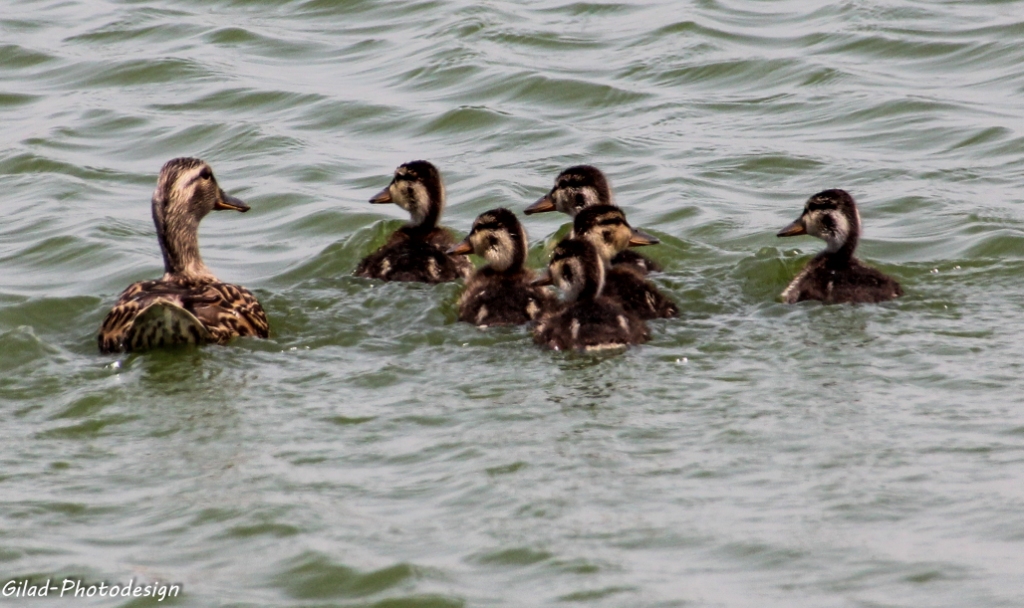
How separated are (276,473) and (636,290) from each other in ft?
7.65

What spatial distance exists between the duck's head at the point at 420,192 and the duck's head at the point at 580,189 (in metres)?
0.63

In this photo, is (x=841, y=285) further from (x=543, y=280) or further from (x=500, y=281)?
(x=500, y=281)

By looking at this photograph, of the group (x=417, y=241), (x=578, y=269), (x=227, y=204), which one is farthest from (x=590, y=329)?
(x=227, y=204)

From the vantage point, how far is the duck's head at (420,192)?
28.1ft

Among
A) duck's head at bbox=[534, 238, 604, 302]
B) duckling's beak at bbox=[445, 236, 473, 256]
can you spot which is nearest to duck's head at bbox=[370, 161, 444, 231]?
duckling's beak at bbox=[445, 236, 473, 256]

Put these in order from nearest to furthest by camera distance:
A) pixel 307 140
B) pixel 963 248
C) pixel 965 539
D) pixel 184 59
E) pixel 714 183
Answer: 1. pixel 965 539
2. pixel 963 248
3. pixel 714 183
4. pixel 307 140
5. pixel 184 59

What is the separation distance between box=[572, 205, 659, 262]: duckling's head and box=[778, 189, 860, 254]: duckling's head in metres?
0.80

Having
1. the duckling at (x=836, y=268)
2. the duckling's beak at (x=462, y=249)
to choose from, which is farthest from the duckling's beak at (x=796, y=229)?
the duckling's beak at (x=462, y=249)

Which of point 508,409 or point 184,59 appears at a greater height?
point 184,59

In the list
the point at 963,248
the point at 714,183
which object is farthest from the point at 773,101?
the point at 963,248

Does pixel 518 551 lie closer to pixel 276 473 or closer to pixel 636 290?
pixel 276 473

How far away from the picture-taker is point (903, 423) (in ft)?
19.4

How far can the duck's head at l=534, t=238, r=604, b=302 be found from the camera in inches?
282

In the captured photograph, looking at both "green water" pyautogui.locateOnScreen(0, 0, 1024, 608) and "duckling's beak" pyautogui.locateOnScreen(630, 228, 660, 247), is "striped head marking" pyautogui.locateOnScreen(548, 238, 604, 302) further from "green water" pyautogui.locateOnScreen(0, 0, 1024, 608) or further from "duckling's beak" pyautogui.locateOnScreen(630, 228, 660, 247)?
"duckling's beak" pyautogui.locateOnScreen(630, 228, 660, 247)
